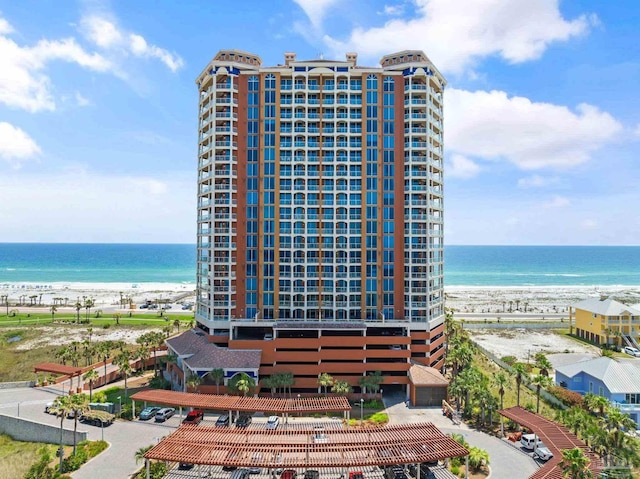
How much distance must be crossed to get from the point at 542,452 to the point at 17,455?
179 feet

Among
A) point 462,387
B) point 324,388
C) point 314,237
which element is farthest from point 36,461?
point 462,387

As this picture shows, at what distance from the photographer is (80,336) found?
94.9 m

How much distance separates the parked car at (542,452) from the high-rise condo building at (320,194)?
2446 centimetres

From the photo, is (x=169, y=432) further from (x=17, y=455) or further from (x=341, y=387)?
(x=341, y=387)

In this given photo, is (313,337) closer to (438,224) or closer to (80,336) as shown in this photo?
(438,224)

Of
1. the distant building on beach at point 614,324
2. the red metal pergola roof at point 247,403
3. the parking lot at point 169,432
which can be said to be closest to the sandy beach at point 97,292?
the parking lot at point 169,432

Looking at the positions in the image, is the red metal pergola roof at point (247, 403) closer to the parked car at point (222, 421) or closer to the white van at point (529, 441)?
the parked car at point (222, 421)

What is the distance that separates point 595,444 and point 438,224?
39.0 meters

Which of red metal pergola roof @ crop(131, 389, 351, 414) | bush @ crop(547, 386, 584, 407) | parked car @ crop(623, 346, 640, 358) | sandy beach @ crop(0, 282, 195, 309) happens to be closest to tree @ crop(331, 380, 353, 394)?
red metal pergola roof @ crop(131, 389, 351, 414)

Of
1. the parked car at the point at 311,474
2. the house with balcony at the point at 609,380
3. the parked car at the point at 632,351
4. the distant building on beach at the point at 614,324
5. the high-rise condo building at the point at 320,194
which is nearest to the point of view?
the parked car at the point at 311,474

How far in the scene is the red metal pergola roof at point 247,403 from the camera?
46094 mm

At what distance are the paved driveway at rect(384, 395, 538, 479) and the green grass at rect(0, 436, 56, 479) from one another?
39.3 m

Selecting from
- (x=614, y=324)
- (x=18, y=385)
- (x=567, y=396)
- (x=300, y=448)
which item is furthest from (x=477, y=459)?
(x=614, y=324)

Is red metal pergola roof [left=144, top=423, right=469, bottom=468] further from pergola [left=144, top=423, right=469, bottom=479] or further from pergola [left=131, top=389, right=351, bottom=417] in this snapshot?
pergola [left=131, top=389, right=351, bottom=417]
